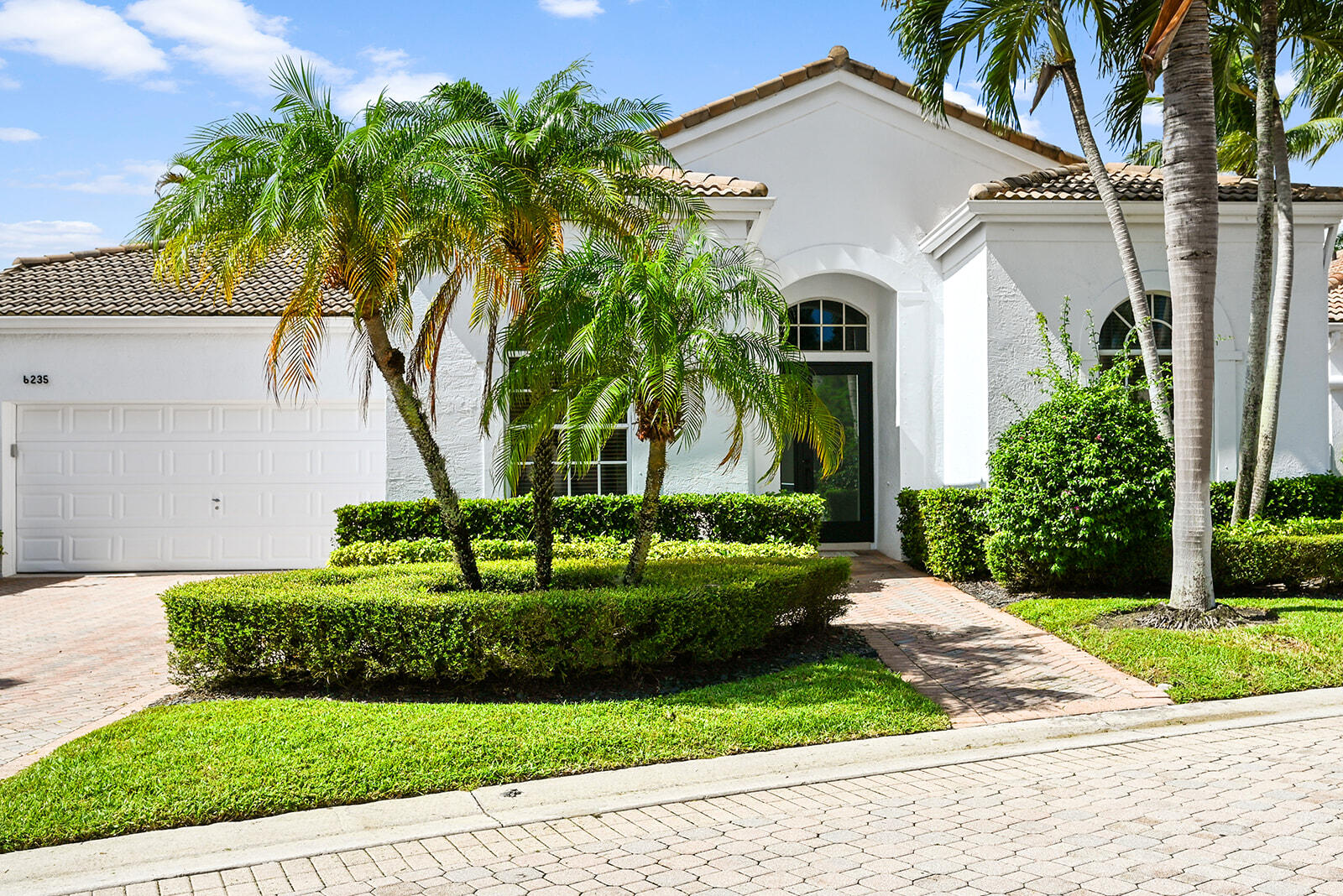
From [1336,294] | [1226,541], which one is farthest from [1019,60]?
[1336,294]

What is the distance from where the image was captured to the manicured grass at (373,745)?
17.2 ft

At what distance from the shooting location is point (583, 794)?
5.61 metres

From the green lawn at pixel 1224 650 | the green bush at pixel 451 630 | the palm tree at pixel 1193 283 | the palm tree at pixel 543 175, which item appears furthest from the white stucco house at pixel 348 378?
the green bush at pixel 451 630

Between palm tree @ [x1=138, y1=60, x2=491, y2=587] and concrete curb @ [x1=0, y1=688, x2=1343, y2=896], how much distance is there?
153 inches

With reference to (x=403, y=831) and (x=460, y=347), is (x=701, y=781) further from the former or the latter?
(x=460, y=347)

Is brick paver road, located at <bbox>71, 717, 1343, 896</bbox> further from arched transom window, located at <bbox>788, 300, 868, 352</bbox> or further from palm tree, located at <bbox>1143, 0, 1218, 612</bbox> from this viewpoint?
arched transom window, located at <bbox>788, 300, 868, 352</bbox>

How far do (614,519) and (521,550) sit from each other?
1395 mm

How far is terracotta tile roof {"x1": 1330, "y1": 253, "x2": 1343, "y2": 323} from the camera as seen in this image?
2027 cm

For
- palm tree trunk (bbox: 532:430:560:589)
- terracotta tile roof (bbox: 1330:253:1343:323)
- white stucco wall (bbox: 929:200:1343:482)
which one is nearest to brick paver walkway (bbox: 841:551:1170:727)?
palm tree trunk (bbox: 532:430:560:589)

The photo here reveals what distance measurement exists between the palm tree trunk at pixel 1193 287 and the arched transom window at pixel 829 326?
6.20 meters

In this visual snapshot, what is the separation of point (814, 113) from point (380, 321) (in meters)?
8.64

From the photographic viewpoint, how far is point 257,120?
25.7ft

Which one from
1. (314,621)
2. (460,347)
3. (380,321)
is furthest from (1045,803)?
(460,347)

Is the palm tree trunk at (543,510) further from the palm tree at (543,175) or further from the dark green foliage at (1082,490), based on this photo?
the dark green foliage at (1082,490)
